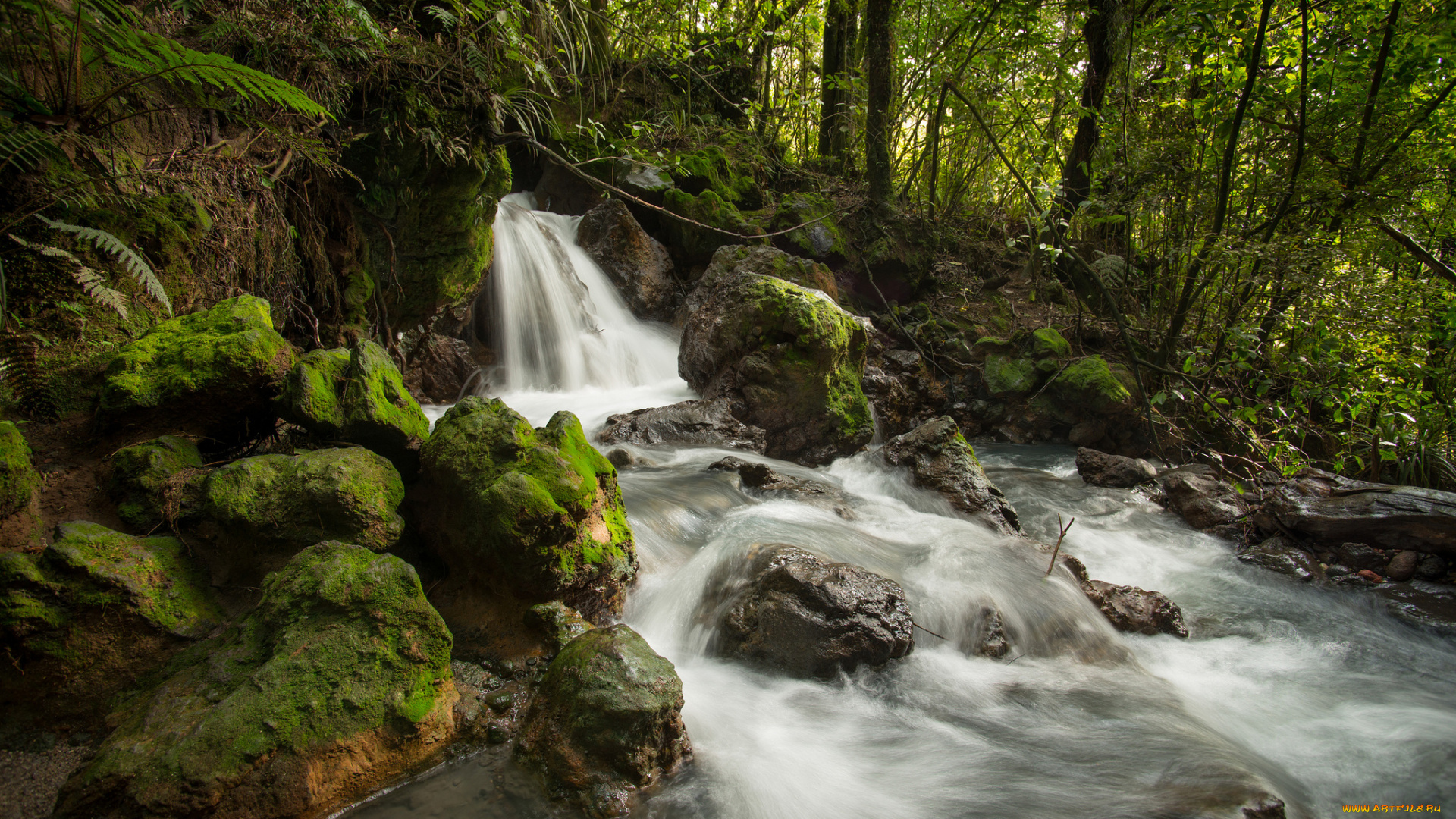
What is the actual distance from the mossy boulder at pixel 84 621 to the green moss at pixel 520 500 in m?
1.00

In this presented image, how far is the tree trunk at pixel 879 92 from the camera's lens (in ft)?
31.7

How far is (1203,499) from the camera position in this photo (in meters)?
5.66

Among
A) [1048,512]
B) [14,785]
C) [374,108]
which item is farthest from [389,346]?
[1048,512]

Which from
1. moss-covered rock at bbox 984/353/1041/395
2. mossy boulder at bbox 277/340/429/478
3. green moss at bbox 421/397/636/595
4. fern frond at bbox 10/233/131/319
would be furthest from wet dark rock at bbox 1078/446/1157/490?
fern frond at bbox 10/233/131/319

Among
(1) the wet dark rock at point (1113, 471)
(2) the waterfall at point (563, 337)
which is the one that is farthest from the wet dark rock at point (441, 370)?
(1) the wet dark rock at point (1113, 471)

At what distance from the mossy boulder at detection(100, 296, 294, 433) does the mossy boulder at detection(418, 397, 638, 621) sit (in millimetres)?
813

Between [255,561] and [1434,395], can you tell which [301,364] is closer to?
[255,561]

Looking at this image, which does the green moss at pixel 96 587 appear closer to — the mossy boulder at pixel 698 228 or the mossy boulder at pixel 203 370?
the mossy boulder at pixel 203 370

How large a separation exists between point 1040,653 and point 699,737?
6.92 feet

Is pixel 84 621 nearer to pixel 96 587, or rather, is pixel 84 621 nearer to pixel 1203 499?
pixel 96 587

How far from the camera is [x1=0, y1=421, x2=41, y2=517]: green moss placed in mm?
2176

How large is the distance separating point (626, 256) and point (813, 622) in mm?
7967

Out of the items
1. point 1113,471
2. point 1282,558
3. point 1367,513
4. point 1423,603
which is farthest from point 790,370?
point 1423,603

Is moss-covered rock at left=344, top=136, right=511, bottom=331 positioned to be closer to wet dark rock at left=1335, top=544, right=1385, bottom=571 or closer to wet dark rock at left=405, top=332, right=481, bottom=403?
wet dark rock at left=405, top=332, right=481, bottom=403
